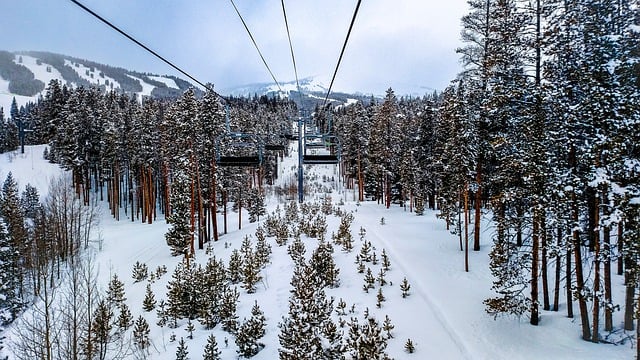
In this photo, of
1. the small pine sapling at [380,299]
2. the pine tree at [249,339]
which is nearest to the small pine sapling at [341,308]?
the small pine sapling at [380,299]

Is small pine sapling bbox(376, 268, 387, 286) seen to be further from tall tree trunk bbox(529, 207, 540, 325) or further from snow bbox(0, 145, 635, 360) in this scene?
tall tree trunk bbox(529, 207, 540, 325)

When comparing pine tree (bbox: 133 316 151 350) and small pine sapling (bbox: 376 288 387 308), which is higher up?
small pine sapling (bbox: 376 288 387 308)

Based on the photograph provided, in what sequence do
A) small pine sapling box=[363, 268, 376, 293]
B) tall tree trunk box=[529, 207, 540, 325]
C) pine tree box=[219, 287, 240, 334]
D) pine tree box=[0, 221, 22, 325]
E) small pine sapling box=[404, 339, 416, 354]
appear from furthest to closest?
pine tree box=[0, 221, 22, 325]
small pine sapling box=[363, 268, 376, 293]
pine tree box=[219, 287, 240, 334]
tall tree trunk box=[529, 207, 540, 325]
small pine sapling box=[404, 339, 416, 354]

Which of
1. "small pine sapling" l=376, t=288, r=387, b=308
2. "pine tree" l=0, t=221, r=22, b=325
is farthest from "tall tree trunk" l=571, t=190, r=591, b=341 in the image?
"pine tree" l=0, t=221, r=22, b=325

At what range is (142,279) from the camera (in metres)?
21.2

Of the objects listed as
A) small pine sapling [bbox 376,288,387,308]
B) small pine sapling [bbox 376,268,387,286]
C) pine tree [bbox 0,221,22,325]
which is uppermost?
small pine sapling [bbox 376,268,387,286]

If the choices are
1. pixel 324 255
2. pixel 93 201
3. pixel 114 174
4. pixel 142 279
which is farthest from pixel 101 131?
pixel 324 255

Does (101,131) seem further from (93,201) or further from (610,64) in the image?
(610,64)

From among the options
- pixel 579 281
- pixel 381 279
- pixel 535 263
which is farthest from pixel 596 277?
pixel 381 279

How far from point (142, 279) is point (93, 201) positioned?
28440mm

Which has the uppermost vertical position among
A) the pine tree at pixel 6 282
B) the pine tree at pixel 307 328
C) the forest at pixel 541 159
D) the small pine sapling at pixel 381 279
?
the forest at pixel 541 159

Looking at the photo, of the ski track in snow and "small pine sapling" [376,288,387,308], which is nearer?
the ski track in snow

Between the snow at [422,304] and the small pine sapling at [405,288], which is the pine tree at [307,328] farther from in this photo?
the small pine sapling at [405,288]

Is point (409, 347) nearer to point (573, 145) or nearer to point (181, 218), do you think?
point (573, 145)
